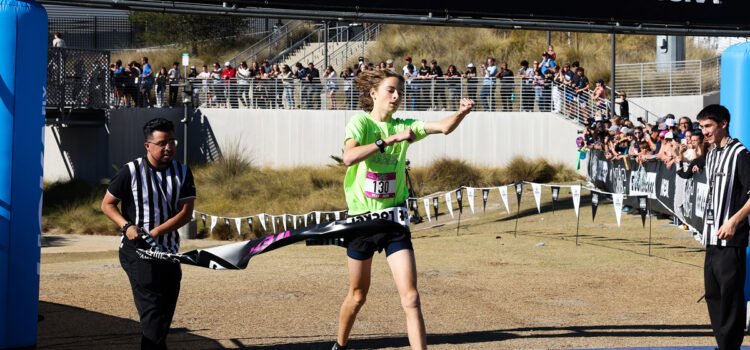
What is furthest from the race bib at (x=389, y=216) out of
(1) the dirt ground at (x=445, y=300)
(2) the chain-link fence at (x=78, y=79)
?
(2) the chain-link fence at (x=78, y=79)

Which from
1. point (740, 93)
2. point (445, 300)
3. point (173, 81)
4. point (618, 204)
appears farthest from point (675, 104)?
point (740, 93)

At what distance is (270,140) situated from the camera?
1321 inches

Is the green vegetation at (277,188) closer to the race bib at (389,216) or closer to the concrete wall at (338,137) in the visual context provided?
the concrete wall at (338,137)

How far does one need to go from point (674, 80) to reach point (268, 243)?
2705 cm

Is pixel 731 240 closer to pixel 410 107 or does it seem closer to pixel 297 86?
pixel 410 107

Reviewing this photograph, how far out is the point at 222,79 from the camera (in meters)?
34.4

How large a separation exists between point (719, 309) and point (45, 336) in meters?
5.14

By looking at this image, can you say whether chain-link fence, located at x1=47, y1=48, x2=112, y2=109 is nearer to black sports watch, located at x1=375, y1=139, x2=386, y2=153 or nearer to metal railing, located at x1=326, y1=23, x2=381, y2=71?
metal railing, located at x1=326, y1=23, x2=381, y2=71

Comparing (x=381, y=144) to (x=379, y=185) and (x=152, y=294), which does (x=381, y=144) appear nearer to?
(x=379, y=185)

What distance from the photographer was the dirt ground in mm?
7578

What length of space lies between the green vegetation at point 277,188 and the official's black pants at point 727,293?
17492 millimetres

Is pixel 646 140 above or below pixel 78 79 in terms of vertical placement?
below

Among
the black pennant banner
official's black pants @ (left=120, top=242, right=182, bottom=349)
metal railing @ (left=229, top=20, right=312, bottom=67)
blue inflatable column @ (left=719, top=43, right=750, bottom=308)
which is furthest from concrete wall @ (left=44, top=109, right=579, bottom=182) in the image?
official's black pants @ (left=120, top=242, right=182, bottom=349)

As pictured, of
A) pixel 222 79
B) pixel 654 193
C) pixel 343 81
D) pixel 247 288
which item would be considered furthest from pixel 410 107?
pixel 247 288
